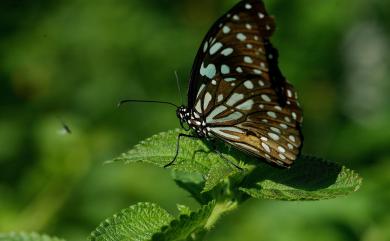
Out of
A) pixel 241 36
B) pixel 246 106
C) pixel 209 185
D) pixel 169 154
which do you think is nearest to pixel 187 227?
pixel 209 185

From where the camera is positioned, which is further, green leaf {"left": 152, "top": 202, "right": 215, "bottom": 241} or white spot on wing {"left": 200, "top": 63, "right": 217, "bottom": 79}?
white spot on wing {"left": 200, "top": 63, "right": 217, "bottom": 79}

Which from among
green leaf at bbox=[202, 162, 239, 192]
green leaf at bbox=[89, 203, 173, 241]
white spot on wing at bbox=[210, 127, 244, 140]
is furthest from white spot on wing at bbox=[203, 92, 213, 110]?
green leaf at bbox=[89, 203, 173, 241]

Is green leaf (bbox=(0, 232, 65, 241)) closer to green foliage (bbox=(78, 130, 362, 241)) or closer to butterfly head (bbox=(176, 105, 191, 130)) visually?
green foliage (bbox=(78, 130, 362, 241))

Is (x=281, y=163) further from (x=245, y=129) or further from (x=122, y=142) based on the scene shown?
(x=122, y=142)

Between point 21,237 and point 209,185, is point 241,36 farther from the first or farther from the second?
point 21,237

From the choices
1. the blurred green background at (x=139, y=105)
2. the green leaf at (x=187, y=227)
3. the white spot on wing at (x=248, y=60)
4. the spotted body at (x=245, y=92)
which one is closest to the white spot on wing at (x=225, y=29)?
the spotted body at (x=245, y=92)

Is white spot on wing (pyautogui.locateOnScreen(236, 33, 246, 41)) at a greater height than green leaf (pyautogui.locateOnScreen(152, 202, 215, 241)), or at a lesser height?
greater
